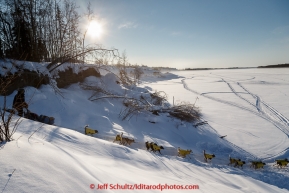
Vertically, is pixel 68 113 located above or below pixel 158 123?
above

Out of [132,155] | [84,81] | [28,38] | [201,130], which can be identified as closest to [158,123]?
[201,130]

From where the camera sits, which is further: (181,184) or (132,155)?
(132,155)

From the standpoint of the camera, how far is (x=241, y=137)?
7.55m

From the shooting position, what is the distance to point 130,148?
4.10 m

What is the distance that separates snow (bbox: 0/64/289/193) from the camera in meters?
1.65

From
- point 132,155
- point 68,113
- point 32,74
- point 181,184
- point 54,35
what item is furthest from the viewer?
point 54,35

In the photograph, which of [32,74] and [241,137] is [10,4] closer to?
[32,74]

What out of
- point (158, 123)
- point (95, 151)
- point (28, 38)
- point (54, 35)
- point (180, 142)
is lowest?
point (180, 142)

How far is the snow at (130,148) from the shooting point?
1.65m

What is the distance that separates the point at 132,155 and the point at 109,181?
168 centimetres

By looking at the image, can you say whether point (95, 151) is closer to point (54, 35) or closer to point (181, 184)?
point (181, 184)

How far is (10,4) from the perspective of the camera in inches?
424

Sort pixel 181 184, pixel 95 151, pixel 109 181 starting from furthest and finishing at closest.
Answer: pixel 95 151 → pixel 181 184 → pixel 109 181

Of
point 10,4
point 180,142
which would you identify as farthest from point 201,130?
point 10,4
